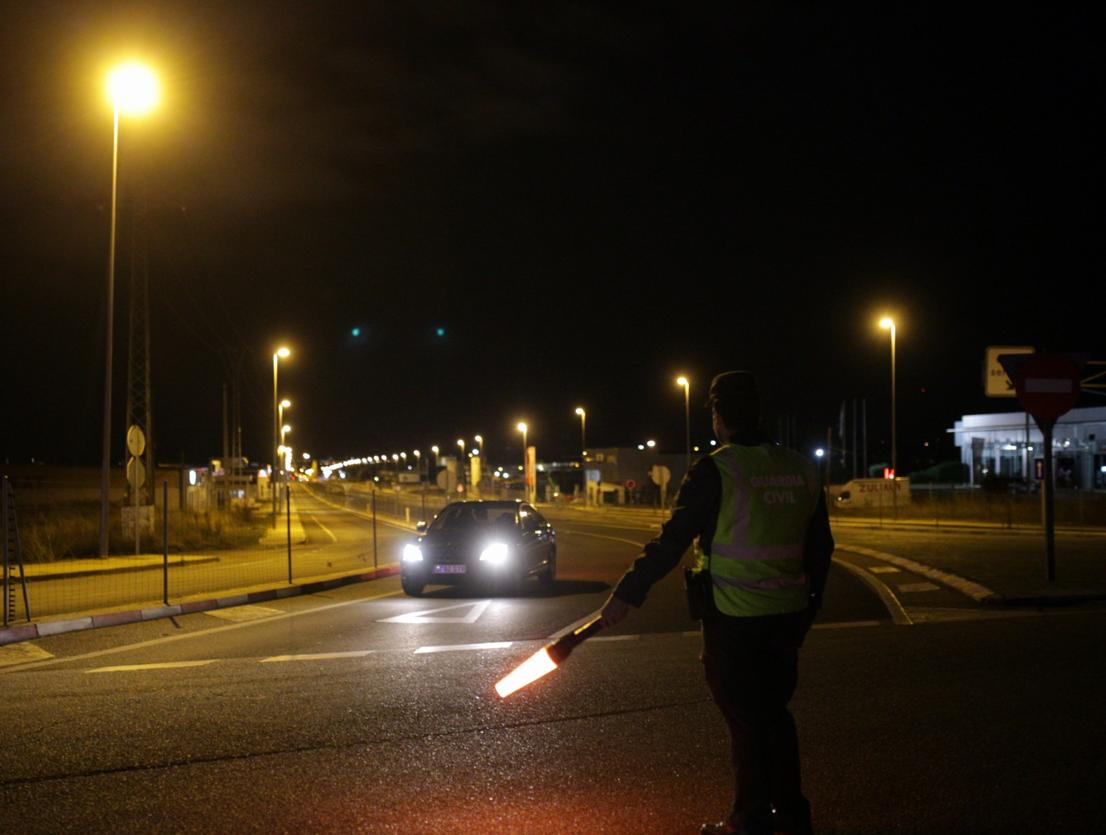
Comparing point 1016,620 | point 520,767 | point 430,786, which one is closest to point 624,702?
point 520,767

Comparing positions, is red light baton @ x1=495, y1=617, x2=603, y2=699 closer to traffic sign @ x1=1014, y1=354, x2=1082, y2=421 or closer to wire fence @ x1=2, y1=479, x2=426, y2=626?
wire fence @ x1=2, y1=479, x2=426, y2=626

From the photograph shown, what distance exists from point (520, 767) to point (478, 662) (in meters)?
3.62

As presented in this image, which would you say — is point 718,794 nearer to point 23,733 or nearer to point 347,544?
point 23,733

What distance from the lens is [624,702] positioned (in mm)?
7648

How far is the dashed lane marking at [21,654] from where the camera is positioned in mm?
10523

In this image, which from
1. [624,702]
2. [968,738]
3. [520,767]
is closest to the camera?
[520,767]

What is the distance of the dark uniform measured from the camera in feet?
14.4

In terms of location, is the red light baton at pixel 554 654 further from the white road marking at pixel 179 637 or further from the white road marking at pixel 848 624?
the white road marking at pixel 848 624

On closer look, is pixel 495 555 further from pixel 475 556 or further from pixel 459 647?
pixel 459 647

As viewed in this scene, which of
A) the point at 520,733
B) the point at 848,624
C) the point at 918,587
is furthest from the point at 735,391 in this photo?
the point at 918,587

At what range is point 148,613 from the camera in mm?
14172

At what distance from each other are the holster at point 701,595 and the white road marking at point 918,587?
12.0 metres

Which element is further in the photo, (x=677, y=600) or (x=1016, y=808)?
(x=677, y=600)

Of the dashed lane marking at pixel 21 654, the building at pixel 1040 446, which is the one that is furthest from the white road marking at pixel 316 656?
the building at pixel 1040 446
